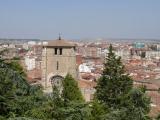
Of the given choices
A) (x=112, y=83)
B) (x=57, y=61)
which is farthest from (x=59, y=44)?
(x=112, y=83)

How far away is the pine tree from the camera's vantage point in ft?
83.6

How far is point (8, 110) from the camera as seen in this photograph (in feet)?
23.9

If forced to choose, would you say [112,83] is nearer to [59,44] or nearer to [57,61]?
[59,44]

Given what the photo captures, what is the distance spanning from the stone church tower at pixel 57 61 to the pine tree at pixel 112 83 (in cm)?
548

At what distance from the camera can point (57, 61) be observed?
3341 cm

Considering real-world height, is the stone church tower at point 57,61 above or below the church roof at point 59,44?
below

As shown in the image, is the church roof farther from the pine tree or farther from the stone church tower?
the pine tree

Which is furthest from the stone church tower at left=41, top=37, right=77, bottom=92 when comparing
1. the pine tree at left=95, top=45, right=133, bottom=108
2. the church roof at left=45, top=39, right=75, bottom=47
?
the pine tree at left=95, top=45, right=133, bottom=108

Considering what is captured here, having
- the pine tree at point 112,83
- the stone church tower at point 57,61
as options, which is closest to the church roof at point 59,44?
the stone church tower at point 57,61

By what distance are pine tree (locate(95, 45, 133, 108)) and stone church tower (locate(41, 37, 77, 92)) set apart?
5480 mm

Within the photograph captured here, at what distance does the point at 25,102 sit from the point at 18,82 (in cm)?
34

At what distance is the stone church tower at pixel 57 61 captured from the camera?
32.9 metres

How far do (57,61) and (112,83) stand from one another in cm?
786

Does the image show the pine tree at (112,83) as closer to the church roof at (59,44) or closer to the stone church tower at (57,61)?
the church roof at (59,44)
